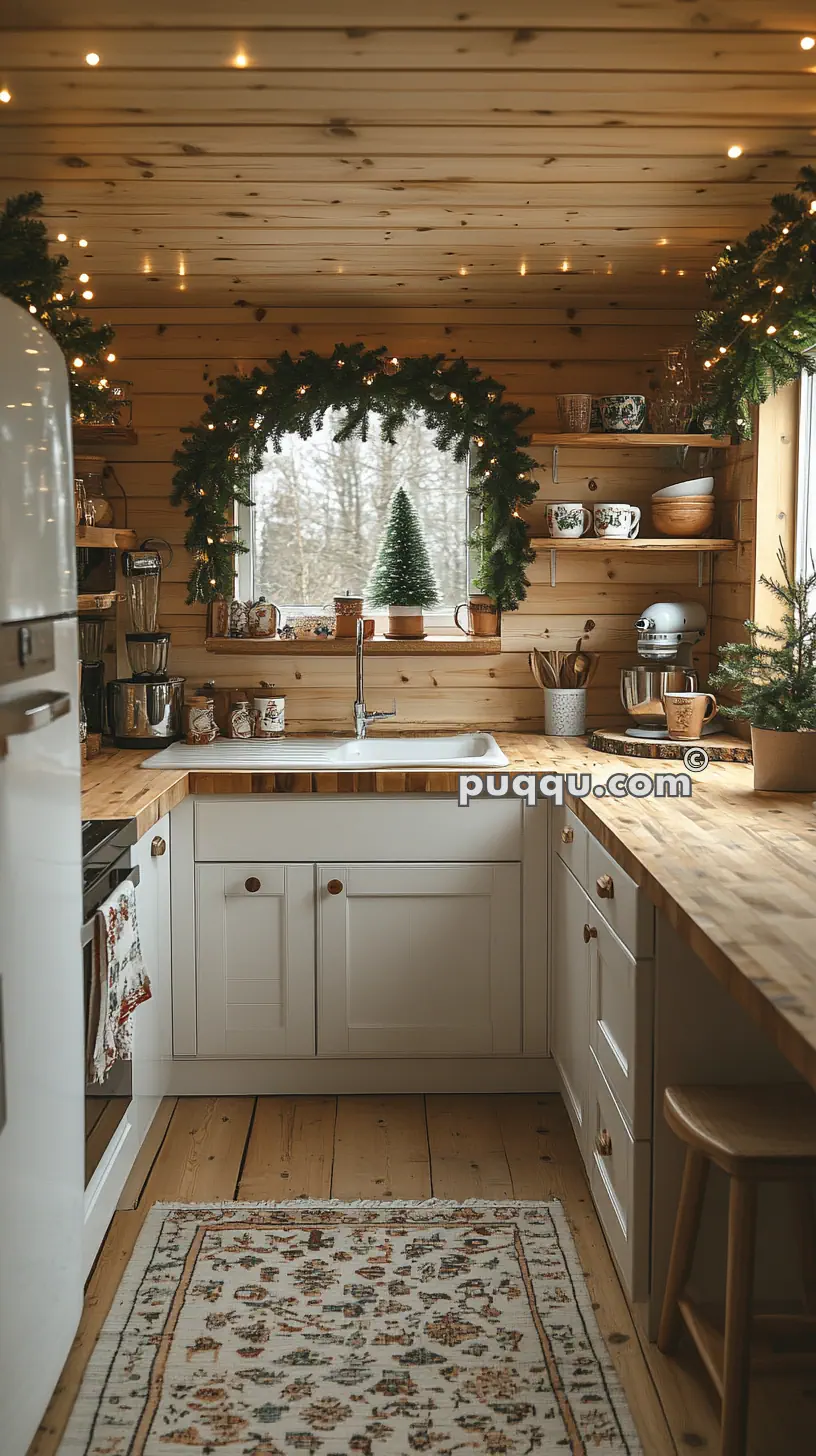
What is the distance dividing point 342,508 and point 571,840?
1479mm

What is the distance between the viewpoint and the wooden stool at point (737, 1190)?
1.82m

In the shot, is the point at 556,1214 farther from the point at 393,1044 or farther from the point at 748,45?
the point at 748,45

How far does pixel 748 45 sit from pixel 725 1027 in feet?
5.41

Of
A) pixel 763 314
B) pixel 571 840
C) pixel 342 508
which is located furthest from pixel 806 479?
A: pixel 342 508

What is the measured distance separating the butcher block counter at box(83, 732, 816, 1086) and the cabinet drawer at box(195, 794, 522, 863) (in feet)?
0.14

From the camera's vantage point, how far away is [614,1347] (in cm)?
227

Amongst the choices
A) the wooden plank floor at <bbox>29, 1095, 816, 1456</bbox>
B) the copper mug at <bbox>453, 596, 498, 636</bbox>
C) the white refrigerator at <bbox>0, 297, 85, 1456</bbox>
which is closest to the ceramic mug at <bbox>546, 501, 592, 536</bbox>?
the copper mug at <bbox>453, 596, 498, 636</bbox>

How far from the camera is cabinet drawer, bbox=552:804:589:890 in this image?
9.52ft

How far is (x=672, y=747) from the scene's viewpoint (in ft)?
11.3

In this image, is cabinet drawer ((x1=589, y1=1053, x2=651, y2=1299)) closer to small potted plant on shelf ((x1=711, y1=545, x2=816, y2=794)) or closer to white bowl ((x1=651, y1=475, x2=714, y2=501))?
small potted plant on shelf ((x1=711, y1=545, x2=816, y2=794))

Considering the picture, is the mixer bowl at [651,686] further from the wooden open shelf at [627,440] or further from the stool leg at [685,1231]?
the stool leg at [685,1231]

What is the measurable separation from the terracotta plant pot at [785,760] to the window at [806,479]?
2.13 feet

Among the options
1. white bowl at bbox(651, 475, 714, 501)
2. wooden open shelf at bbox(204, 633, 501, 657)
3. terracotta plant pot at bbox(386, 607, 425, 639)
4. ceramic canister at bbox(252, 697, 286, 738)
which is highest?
white bowl at bbox(651, 475, 714, 501)

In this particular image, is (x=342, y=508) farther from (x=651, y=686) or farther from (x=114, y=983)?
(x=114, y=983)
